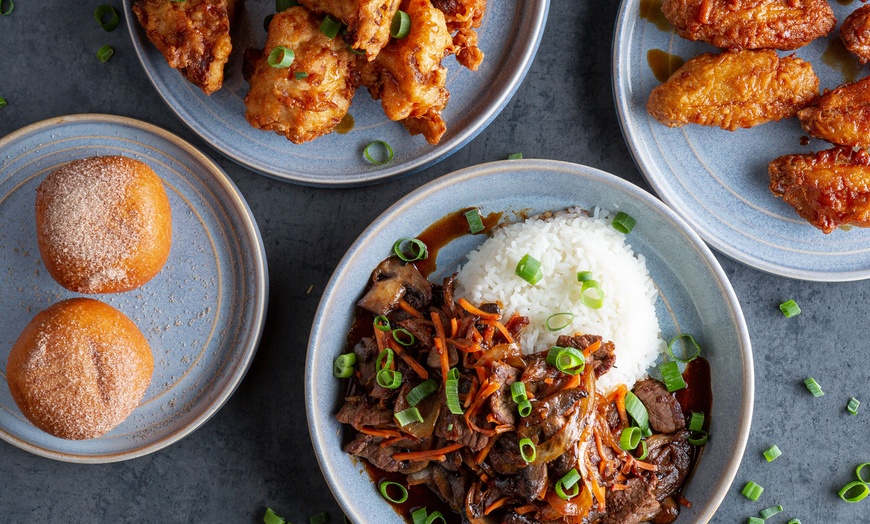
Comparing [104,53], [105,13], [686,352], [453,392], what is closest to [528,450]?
[453,392]

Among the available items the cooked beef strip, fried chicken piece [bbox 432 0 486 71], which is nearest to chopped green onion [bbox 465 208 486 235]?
fried chicken piece [bbox 432 0 486 71]

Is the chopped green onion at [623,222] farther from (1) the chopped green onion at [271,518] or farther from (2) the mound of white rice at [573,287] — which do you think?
(1) the chopped green onion at [271,518]

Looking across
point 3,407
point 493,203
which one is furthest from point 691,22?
point 3,407

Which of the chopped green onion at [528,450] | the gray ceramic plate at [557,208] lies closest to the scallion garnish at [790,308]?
the gray ceramic plate at [557,208]

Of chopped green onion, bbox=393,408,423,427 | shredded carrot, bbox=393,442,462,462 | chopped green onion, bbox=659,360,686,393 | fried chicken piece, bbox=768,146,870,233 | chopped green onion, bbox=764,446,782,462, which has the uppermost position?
fried chicken piece, bbox=768,146,870,233

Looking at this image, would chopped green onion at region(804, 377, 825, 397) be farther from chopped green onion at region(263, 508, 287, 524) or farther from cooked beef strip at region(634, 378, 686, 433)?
chopped green onion at region(263, 508, 287, 524)

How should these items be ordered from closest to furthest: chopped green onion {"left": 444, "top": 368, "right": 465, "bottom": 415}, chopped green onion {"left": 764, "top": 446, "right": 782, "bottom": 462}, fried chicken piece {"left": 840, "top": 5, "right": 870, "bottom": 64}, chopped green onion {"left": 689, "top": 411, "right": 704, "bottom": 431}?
chopped green onion {"left": 444, "top": 368, "right": 465, "bottom": 415} < fried chicken piece {"left": 840, "top": 5, "right": 870, "bottom": 64} < chopped green onion {"left": 689, "top": 411, "right": 704, "bottom": 431} < chopped green onion {"left": 764, "top": 446, "right": 782, "bottom": 462}

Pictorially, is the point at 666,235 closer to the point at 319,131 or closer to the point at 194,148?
the point at 319,131
